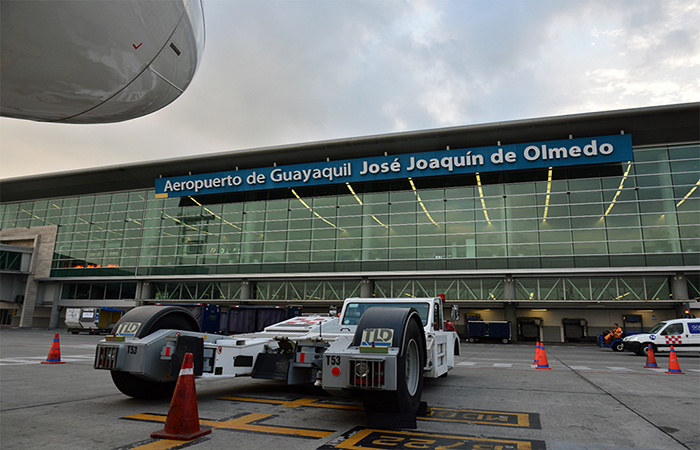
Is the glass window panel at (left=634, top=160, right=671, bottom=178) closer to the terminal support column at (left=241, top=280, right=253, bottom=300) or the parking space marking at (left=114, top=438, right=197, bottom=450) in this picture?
the terminal support column at (left=241, top=280, right=253, bottom=300)

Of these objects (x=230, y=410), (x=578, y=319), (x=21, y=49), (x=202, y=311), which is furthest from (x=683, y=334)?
(x=202, y=311)

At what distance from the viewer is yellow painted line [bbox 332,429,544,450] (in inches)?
177

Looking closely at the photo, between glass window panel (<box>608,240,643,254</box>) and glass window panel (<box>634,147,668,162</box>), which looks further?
glass window panel (<box>634,147,668,162</box>)

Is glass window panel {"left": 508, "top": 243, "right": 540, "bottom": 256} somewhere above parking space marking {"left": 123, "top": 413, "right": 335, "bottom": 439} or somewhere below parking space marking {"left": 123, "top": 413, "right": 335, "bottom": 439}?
above

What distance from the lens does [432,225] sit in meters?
33.4

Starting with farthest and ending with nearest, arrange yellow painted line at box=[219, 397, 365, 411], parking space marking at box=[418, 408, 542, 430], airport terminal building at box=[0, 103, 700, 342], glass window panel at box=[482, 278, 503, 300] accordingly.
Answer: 1. glass window panel at box=[482, 278, 503, 300]
2. airport terminal building at box=[0, 103, 700, 342]
3. yellow painted line at box=[219, 397, 365, 411]
4. parking space marking at box=[418, 408, 542, 430]

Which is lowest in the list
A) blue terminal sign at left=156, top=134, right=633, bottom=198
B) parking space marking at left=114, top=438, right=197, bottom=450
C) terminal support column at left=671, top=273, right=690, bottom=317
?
parking space marking at left=114, top=438, right=197, bottom=450

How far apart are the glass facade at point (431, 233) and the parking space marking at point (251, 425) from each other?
1082 inches

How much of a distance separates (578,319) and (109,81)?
A: 35.0 metres

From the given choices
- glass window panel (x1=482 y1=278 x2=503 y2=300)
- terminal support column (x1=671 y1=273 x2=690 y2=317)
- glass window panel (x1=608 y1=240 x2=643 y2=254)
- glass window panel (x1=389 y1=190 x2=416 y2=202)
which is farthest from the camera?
glass window panel (x1=389 y1=190 x2=416 y2=202)

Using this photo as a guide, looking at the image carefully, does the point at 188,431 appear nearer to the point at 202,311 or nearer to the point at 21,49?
the point at 21,49

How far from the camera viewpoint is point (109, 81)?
338 centimetres

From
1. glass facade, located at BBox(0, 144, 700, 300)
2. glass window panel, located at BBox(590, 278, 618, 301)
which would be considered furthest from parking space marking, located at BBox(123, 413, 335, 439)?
glass window panel, located at BBox(590, 278, 618, 301)

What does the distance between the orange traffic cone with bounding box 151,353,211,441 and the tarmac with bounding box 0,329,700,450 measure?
12cm
